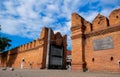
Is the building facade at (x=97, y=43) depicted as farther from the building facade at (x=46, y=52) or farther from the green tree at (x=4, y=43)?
the green tree at (x=4, y=43)

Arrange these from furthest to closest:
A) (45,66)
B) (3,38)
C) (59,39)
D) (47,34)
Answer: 1. (3,38)
2. (59,39)
3. (47,34)
4. (45,66)

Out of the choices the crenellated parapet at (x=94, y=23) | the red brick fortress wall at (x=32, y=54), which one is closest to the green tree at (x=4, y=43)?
the red brick fortress wall at (x=32, y=54)

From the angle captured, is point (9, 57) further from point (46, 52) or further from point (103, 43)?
point (103, 43)

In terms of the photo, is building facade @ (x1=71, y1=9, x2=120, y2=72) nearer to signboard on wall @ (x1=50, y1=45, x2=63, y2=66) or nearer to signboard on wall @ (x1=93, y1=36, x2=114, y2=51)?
signboard on wall @ (x1=93, y1=36, x2=114, y2=51)

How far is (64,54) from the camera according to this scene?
27094 millimetres

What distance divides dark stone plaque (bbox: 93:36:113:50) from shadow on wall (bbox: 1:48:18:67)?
23.6 m

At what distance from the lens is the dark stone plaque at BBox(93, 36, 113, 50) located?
13.7 m

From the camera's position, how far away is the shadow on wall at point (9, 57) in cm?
3461

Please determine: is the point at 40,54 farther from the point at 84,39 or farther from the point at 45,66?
the point at 84,39

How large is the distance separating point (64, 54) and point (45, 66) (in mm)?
5006

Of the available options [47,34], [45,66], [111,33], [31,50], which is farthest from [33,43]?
[111,33]

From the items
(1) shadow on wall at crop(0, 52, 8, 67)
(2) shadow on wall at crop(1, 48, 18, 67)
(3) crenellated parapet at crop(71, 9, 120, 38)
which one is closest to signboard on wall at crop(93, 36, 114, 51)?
(3) crenellated parapet at crop(71, 9, 120, 38)

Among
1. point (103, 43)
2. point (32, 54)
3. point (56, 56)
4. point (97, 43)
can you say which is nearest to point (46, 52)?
point (56, 56)

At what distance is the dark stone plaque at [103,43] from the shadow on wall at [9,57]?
23572 millimetres
